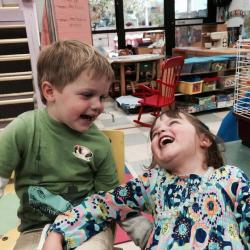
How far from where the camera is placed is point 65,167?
824mm

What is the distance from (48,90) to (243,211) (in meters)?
0.57

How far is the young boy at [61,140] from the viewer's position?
0.77 metres

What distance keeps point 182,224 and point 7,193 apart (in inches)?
56.1

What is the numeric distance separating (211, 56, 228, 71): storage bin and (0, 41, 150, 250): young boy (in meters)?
2.81

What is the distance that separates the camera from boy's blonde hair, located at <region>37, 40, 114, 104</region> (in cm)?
77

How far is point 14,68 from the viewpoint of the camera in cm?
230

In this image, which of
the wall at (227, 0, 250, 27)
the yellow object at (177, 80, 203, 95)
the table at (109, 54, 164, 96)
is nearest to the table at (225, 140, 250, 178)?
the yellow object at (177, 80, 203, 95)

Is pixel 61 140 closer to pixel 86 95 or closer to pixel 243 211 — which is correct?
pixel 86 95

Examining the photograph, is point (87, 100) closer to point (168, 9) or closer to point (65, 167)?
point (65, 167)

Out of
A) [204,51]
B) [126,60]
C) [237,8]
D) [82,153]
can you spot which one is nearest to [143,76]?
[126,60]

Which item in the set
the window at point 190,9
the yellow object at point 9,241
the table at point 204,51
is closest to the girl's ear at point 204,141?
the yellow object at point 9,241

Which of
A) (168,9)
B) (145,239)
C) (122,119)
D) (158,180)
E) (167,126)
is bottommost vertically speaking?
(122,119)

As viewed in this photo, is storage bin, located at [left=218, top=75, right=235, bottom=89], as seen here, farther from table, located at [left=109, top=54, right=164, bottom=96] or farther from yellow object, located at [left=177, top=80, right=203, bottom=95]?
table, located at [left=109, top=54, right=164, bottom=96]

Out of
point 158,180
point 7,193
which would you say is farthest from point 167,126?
point 7,193
